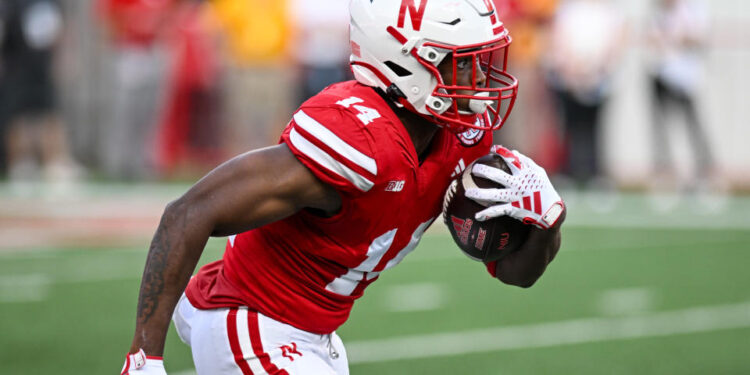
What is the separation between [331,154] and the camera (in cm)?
257

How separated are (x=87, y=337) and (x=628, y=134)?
31.8 ft

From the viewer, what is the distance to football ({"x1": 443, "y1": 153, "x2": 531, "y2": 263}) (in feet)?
9.61

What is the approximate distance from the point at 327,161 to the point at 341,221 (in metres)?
0.22

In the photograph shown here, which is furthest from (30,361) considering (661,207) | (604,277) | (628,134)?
(628,134)

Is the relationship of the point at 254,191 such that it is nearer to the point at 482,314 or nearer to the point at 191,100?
the point at 482,314

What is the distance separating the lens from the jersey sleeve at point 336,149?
257 cm

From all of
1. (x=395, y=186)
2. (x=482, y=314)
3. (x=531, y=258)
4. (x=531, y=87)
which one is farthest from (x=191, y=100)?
(x=395, y=186)

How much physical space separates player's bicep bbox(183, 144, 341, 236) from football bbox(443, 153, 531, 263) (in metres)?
0.49

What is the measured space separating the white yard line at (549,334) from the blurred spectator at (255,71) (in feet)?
22.0

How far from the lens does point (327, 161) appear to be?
258 centimetres

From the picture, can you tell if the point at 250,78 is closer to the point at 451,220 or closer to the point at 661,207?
the point at 661,207

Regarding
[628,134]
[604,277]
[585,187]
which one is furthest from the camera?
[628,134]

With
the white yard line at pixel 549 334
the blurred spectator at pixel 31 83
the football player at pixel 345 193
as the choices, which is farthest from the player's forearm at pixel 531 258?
the blurred spectator at pixel 31 83

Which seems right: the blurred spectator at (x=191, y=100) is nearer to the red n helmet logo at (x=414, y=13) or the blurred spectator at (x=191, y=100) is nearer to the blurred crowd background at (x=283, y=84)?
the blurred crowd background at (x=283, y=84)
